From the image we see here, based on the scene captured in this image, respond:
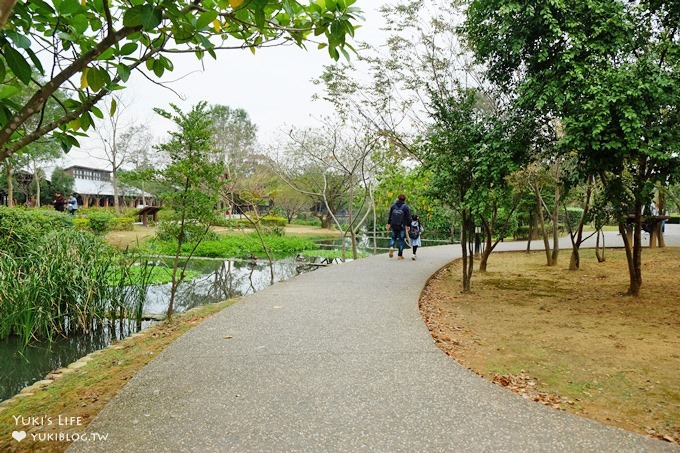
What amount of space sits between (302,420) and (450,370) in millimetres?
1388

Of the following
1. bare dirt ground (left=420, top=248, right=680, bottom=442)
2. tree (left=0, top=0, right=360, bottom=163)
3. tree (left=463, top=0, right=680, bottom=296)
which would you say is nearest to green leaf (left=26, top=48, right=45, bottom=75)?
tree (left=0, top=0, right=360, bottom=163)

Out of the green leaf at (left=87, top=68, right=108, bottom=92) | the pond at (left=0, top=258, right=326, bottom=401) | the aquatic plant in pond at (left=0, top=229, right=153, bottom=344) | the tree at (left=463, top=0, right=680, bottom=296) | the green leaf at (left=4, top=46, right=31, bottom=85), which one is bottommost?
the pond at (left=0, top=258, right=326, bottom=401)

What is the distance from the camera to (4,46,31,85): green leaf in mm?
1421

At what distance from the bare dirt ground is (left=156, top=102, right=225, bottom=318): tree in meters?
3.64

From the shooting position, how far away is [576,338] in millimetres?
4637

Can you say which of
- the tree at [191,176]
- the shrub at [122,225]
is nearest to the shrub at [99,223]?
the shrub at [122,225]

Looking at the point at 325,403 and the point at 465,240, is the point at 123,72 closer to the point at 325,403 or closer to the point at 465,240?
the point at 325,403

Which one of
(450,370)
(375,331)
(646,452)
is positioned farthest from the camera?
(375,331)

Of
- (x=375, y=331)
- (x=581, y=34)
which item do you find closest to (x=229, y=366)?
(x=375, y=331)

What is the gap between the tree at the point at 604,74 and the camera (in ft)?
15.8

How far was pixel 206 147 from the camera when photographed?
622 cm

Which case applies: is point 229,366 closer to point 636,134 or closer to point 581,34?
point 636,134

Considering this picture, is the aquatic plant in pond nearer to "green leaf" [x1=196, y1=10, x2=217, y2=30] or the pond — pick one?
the pond

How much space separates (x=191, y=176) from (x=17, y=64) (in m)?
4.76
